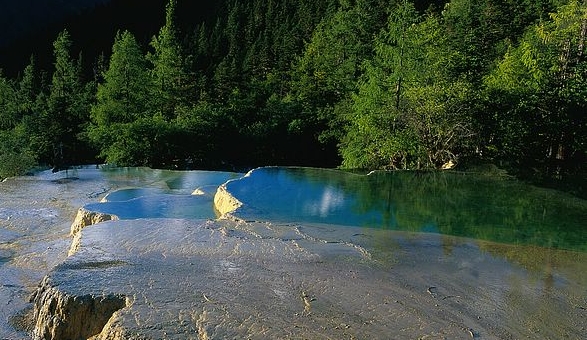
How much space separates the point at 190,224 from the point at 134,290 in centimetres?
310

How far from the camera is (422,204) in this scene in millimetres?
12633

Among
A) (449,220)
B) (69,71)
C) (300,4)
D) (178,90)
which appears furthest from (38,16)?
(449,220)

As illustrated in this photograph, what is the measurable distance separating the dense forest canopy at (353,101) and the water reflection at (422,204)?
3847 millimetres

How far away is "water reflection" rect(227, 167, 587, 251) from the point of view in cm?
1026

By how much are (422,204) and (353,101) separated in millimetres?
A: 15986

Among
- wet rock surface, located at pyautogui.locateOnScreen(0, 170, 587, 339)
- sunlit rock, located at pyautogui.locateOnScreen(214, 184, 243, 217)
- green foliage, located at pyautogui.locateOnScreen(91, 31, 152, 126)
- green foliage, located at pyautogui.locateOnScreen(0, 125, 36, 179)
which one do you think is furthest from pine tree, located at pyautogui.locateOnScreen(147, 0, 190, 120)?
wet rock surface, located at pyautogui.locateOnScreen(0, 170, 587, 339)

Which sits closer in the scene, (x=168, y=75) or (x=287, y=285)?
(x=287, y=285)

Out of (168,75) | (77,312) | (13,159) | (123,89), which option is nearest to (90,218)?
(77,312)

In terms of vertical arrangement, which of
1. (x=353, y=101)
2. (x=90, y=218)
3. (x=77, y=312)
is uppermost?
(x=353, y=101)

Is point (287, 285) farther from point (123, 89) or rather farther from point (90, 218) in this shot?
point (123, 89)

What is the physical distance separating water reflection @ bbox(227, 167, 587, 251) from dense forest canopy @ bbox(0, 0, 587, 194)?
151 inches

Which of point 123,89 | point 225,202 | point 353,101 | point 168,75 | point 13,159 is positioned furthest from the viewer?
point 168,75

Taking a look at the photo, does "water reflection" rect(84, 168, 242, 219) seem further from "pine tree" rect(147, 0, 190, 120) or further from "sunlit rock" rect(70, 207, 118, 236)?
"pine tree" rect(147, 0, 190, 120)

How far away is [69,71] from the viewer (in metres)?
35.2
